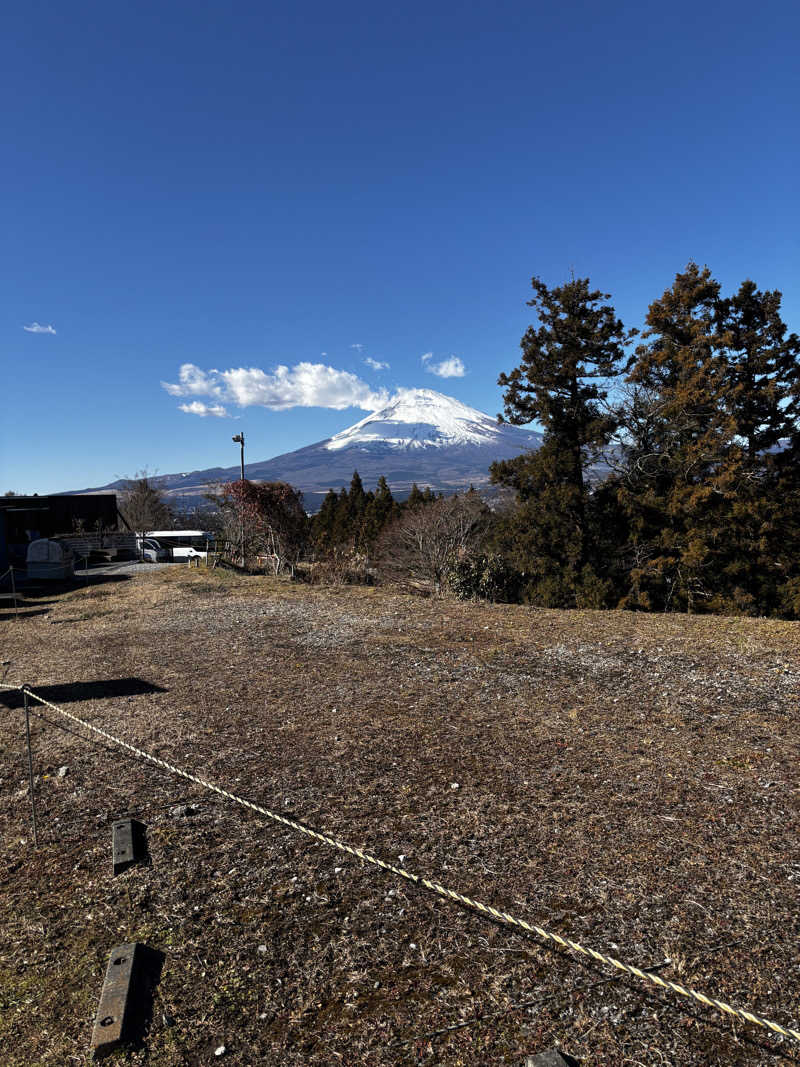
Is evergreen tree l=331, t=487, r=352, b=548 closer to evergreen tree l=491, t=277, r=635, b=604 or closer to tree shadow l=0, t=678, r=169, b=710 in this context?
evergreen tree l=491, t=277, r=635, b=604

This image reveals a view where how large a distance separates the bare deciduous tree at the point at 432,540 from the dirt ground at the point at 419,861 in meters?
11.3

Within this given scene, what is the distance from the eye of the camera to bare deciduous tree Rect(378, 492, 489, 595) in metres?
19.0

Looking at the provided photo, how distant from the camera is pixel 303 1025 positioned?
2332mm

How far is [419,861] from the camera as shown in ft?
11.2

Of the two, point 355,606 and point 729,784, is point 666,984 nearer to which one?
point 729,784

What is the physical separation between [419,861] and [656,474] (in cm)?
1423

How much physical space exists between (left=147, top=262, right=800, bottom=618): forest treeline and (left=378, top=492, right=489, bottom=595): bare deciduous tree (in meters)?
1.21

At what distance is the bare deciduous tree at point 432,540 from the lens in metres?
19.0

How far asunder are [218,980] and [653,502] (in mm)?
14750

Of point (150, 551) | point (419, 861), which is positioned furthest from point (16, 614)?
point (150, 551)

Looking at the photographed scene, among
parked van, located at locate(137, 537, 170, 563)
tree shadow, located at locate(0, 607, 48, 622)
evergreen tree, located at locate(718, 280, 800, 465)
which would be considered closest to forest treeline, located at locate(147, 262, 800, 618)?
evergreen tree, located at locate(718, 280, 800, 465)

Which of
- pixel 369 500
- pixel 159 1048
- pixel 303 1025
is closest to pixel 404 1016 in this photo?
pixel 303 1025

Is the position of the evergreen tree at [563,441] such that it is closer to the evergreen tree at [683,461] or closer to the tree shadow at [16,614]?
the evergreen tree at [683,461]

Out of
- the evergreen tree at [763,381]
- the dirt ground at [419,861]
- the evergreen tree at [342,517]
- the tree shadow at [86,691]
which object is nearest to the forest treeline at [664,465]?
the evergreen tree at [763,381]
